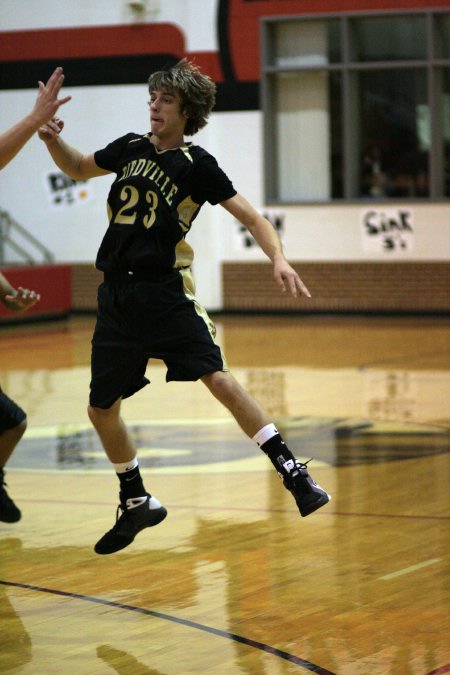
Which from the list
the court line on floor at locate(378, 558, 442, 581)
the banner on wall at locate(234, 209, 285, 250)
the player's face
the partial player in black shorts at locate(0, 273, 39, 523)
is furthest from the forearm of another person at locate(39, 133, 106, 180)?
the banner on wall at locate(234, 209, 285, 250)

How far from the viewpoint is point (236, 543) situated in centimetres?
616

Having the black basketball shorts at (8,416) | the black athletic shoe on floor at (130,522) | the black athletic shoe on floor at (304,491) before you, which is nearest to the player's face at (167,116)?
the black athletic shoe on floor at (304,491)

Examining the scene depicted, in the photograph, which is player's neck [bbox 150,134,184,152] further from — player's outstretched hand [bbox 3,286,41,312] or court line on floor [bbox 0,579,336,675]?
court line on floor [bbox 0,579,336,675]

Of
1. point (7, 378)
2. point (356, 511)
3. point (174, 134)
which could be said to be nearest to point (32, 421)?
point (7, 378)

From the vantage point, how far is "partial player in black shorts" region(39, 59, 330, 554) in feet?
17.5

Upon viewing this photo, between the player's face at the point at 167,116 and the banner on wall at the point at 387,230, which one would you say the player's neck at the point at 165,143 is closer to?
the player's face at the point at 167,116

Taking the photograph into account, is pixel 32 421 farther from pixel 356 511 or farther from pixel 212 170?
pixel 212 170

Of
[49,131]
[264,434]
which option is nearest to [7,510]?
[264,434]

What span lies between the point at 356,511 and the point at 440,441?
2.20 meters

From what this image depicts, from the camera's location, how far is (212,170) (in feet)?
17.6

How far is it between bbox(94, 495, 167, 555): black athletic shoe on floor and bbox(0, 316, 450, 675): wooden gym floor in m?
0.14

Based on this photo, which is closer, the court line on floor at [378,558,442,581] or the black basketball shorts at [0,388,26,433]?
the court line on floor at [378,558,442,581]

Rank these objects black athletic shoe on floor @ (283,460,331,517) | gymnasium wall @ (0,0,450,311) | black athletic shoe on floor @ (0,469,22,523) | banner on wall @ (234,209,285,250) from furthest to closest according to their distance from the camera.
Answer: banner on wall @ (234,209,285,250) < gymnasium wall @ (0,0,450,311) < black athletic shoe on floor @ (0,469,22,523) < black athletic shoe on floor @ (283,460,331,517)

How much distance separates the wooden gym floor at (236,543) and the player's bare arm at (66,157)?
1713mm
